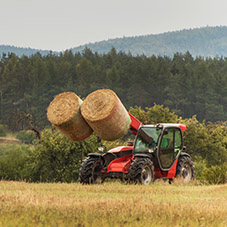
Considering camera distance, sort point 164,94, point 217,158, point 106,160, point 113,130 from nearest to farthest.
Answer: point 113,130 < point 106,160 < point 217,158 < point 164,94

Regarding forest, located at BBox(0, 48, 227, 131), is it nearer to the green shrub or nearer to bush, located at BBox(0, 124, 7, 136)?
bush, located at BBox(0, 124, 7, 136)

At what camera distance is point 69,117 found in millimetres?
16312

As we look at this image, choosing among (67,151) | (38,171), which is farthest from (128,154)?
(38,171)

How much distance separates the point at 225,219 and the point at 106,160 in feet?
30.0

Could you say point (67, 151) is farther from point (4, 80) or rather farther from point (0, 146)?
point (4, 80)

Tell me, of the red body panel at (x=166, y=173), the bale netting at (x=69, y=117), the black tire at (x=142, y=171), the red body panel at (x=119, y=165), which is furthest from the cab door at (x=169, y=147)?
the bale netting at (x=69, y=117)

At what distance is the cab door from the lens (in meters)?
17.9

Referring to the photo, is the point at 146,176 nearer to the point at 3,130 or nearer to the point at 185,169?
the point at 185,169

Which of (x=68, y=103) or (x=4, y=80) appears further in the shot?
(x=4, y=80)

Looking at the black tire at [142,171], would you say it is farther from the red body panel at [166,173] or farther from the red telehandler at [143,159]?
the red body panel at [166,173]

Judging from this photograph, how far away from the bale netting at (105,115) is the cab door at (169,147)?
6.88ft

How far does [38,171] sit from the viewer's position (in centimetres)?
4034

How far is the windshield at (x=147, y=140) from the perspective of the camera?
58.1 ft

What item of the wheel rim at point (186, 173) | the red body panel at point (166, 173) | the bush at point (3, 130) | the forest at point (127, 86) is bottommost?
the bush at point (3, 130)
